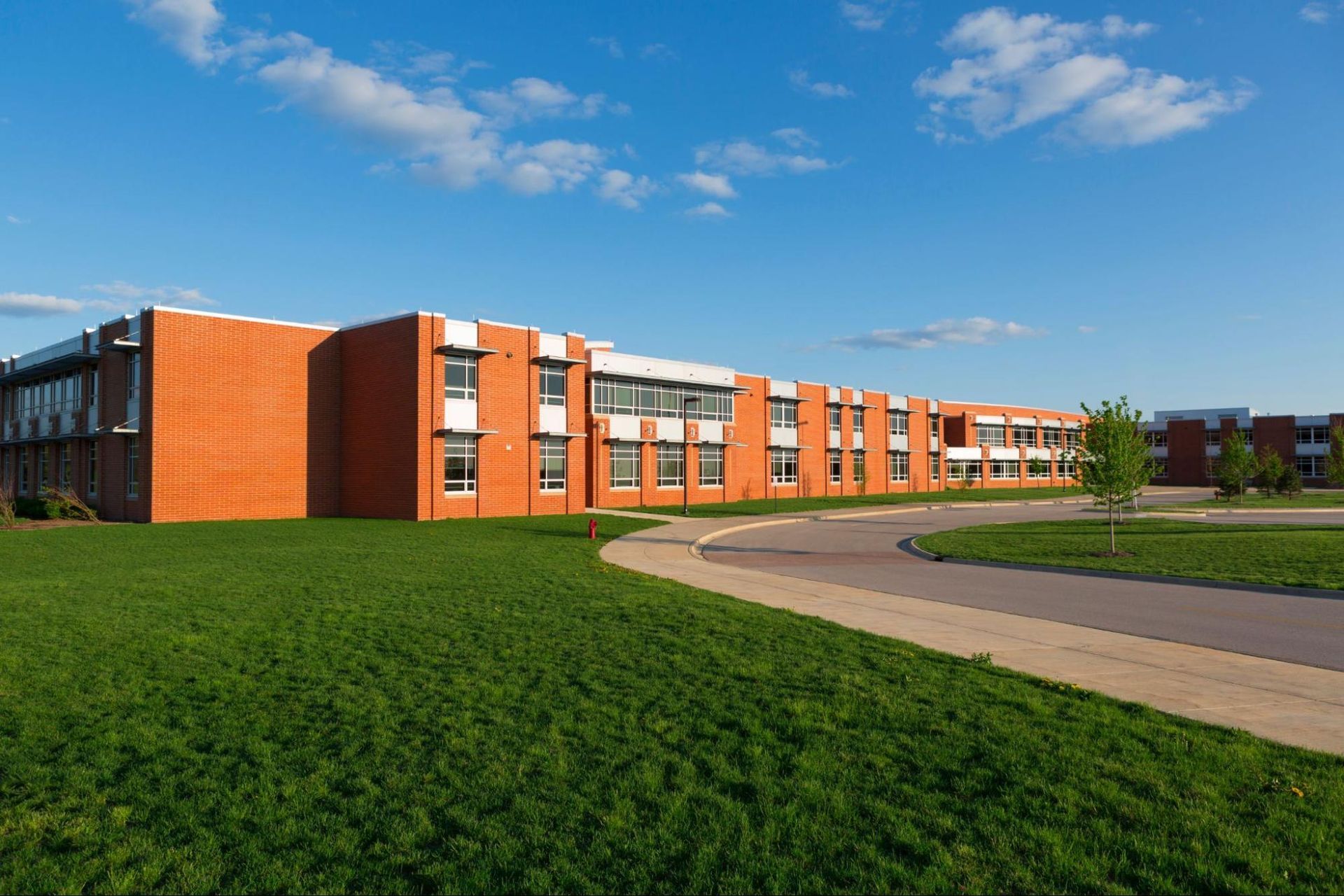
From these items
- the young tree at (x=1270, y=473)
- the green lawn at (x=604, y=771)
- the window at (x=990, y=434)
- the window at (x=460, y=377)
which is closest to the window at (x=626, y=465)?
the window at (x=460, y=377)

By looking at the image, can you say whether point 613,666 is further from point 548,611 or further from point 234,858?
point 234,858

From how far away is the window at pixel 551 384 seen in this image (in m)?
40.2

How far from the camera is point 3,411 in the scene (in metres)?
47.1

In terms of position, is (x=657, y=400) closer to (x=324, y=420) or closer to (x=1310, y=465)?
(x=324, y=420)

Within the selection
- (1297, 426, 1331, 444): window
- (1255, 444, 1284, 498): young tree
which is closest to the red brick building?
(1255, 444, 1284, 498): young tree

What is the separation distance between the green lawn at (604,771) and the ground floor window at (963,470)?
7792 cm

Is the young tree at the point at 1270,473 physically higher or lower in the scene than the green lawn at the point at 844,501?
higher

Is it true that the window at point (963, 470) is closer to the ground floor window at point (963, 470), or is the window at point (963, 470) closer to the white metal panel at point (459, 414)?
the ground floor window at point (963, 470)

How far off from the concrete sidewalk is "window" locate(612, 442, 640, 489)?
30.8 metres

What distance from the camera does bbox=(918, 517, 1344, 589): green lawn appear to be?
17.9 meters

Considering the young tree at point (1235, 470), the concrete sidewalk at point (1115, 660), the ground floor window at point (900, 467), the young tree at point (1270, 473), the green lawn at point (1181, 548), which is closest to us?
the concrete sidewalk at point (1115, 660)

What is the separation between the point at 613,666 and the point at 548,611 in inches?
146

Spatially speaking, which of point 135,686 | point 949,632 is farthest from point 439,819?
point 949,632

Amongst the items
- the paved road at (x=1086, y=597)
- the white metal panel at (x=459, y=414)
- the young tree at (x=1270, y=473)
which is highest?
the white metal panel at (x=459, y=414)
